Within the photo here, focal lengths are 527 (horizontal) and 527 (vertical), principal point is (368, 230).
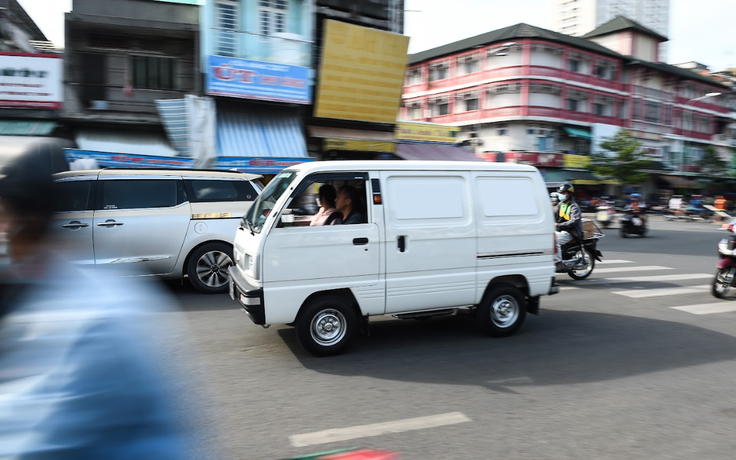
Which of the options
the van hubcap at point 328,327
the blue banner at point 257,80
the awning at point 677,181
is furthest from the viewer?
the awning at point 677,181

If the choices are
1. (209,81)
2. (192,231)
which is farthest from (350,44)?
(192,231)

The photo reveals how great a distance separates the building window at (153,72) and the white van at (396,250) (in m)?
12.5

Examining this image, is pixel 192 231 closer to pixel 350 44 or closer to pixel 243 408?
pixel 243 408

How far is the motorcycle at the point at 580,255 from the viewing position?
1002 cm

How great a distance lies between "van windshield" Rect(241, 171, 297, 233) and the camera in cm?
536

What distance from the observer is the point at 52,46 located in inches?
671

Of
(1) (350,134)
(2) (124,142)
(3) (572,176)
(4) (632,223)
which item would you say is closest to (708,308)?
(4) (632,223)

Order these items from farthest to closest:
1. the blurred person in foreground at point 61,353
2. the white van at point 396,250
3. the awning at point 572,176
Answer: the awning at point 572,176 → the white van at point 396,250 → the blurred person in foreground at point 61,353

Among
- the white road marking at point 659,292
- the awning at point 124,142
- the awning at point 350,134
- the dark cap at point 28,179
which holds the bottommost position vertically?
the white road marking at point 659,292

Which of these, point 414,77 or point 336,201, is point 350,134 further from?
point 414,77

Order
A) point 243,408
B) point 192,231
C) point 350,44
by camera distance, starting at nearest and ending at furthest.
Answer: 1. point 243,408
2. point 192,231
3. point 350,44

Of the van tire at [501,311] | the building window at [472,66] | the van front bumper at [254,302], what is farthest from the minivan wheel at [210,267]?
the building window at [472,66]

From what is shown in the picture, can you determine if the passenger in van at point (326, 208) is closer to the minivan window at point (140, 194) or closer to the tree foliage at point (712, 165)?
the minivan window at point (140, 194)

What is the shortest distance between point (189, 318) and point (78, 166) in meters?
8.92
